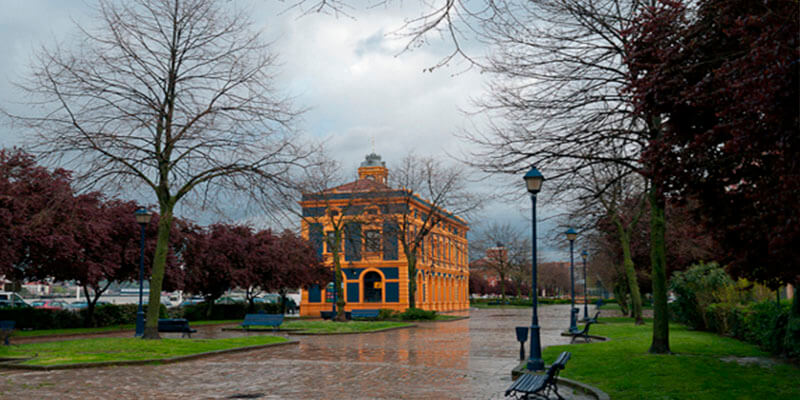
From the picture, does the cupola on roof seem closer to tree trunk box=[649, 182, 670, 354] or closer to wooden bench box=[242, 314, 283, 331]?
wooden bench box=[242, 314, 283, 331]

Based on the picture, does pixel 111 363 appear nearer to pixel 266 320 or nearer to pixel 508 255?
pixel 266 320

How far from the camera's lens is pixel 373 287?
5794 centimetres

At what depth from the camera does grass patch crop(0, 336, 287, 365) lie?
14.4 m

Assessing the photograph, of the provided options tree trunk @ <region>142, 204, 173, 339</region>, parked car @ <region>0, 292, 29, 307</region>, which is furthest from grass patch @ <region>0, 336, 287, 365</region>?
parked car @ <region>0, 292, 29, 307</region>

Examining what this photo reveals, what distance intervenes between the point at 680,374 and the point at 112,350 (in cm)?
1315

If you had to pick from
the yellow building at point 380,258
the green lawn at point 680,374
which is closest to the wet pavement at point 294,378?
the green lawn at point 680,374

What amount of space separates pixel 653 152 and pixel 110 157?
1463cm

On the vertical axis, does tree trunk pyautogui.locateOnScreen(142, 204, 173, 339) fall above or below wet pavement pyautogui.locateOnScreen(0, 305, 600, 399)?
above

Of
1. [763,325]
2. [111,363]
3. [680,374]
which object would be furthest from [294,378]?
[763,325]

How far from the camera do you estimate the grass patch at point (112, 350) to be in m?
14.4

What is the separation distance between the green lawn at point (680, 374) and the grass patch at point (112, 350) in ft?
29.6

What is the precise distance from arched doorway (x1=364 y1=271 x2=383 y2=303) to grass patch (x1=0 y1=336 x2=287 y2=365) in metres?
37.5

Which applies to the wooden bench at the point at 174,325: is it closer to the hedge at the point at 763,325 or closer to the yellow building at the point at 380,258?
the hedge at the point at 763,325

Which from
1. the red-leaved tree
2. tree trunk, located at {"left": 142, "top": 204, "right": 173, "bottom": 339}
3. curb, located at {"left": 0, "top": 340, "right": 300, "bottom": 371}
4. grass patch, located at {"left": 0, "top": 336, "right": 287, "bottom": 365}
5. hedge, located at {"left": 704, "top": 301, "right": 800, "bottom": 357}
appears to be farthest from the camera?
tree trunk, located at {"left": 142, "top": 204, "right": 173, "bottom": 339}
